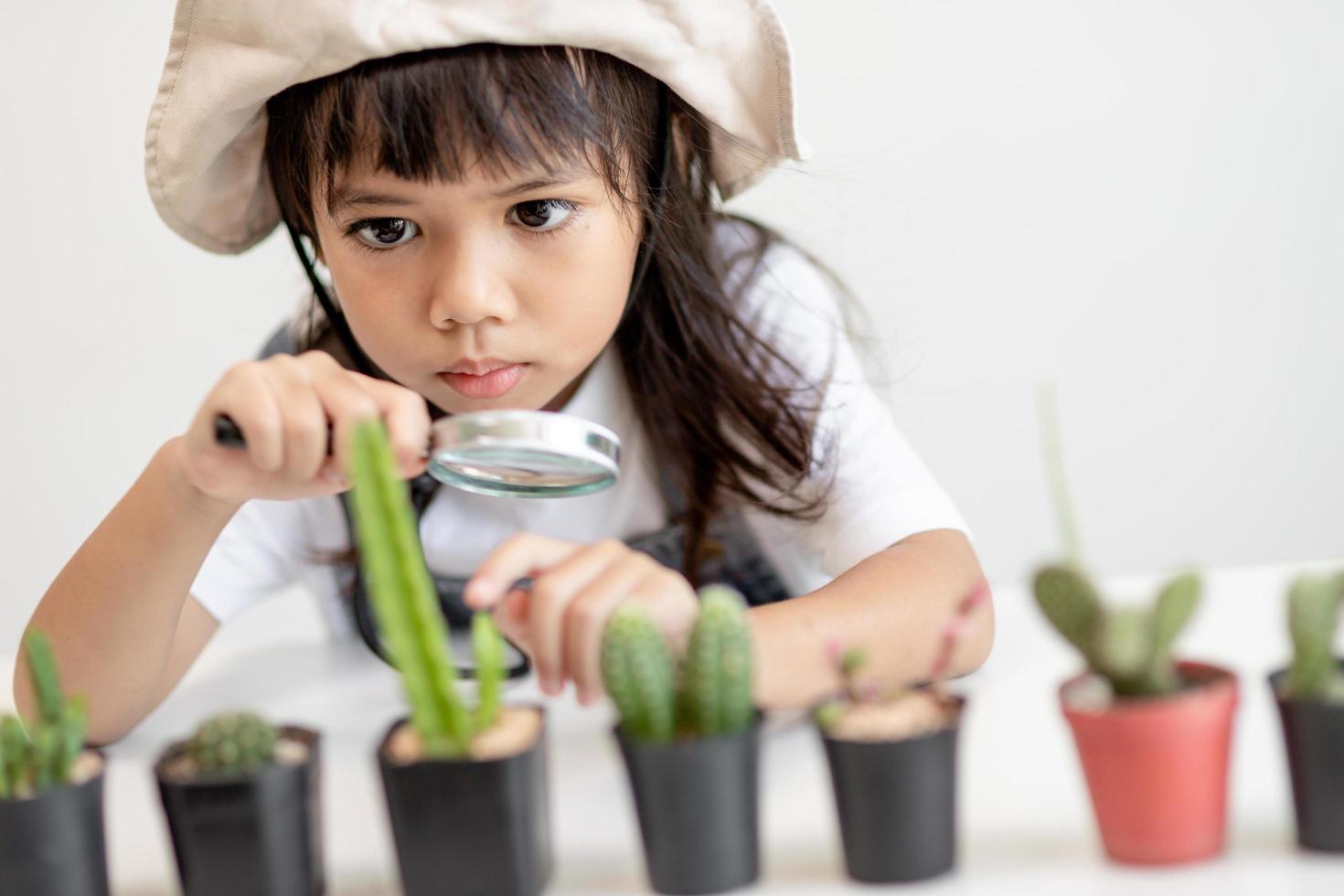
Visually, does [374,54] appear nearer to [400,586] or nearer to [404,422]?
[404,422]

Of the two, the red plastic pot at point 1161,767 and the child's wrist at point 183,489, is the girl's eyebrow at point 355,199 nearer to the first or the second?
the child's wrist at point 183,489

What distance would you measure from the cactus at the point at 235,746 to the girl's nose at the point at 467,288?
32cm

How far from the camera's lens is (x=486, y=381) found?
2.85 feet

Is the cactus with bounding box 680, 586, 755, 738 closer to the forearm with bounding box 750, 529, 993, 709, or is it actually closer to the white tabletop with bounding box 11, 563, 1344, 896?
the white tabletop with bounding box 11, 563, 1344, 896

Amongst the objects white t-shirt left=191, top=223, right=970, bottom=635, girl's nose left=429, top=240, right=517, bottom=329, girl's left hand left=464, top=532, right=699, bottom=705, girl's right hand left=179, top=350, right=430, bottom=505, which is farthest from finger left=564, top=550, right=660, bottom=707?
white t-shirt left=191, top=223, right=970, bottom=635

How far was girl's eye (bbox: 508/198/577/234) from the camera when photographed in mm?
837

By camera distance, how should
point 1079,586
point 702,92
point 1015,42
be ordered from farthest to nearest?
point 1015,42 → point 702,92 → point 1079,586

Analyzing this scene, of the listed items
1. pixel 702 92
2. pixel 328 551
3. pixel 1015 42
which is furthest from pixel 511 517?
pixel 1015 42

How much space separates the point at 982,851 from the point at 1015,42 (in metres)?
1.49

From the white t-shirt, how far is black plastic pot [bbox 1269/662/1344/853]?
0.48 metres

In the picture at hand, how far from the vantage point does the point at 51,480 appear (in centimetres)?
194

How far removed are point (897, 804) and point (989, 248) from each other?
1.48 meters

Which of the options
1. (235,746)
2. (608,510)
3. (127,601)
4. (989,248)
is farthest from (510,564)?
(989,248)

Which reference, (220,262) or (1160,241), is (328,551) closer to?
(220,262)
